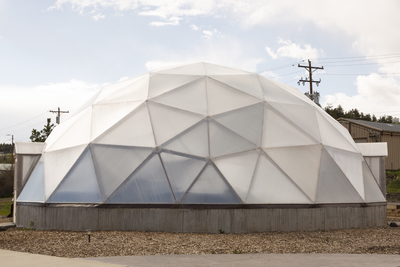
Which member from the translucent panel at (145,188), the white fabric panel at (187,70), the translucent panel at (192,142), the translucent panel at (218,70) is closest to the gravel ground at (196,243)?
the translucent panel at (145,188)

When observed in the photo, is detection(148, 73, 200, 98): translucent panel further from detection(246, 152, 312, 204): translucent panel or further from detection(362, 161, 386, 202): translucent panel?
detection(362, 161, 386, 202): translucent panel

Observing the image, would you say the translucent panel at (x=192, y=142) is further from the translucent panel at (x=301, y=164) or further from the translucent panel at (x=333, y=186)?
the translucent panel at (x=333, y=186)

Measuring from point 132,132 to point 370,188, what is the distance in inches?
426

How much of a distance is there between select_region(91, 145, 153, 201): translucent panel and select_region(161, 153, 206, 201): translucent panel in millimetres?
943

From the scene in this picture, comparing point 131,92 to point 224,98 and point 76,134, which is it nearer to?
point 76,134

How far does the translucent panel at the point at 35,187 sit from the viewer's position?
54.6 feet

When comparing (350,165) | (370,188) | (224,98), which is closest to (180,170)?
(224,98)

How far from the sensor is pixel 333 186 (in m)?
16.3

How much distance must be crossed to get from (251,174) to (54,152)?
8.61 meters

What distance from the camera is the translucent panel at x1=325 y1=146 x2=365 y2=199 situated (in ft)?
55.8

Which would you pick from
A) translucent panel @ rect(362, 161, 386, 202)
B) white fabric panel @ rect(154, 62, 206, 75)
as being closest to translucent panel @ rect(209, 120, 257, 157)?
white fabric panel @ rect(154, 62, 206, 75)

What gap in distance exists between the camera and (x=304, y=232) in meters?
14.9

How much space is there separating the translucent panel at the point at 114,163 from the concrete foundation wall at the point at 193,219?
994 mm

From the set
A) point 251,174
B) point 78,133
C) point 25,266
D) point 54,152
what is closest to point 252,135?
point 251,174
